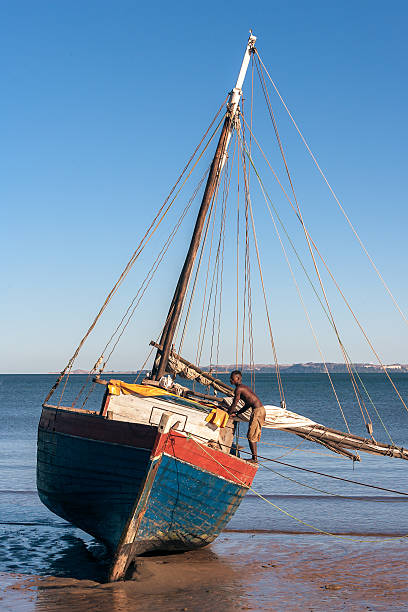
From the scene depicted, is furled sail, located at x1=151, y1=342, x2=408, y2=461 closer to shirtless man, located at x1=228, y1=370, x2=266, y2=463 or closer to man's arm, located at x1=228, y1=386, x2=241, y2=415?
shirtless man, located at x1=228, y1=370, x2=266, y2=463

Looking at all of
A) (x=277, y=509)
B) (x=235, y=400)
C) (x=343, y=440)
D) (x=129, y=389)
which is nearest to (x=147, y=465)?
(x=129, y=389)

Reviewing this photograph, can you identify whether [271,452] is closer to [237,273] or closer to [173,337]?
[237,273]

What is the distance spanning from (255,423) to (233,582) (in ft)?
10.5

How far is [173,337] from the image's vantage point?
1612cm

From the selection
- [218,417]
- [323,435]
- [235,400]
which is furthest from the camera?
[323,435]

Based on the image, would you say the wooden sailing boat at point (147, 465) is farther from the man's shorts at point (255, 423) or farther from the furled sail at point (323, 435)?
the man's shorts at point (255, 423)

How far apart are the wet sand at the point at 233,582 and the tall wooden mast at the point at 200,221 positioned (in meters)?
4.77

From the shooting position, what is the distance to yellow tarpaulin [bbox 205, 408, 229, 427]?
42.6 ft

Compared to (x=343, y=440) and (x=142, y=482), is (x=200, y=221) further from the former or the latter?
(x=142, y=482)

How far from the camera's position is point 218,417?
1306 centimetres

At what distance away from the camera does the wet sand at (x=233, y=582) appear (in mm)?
10531

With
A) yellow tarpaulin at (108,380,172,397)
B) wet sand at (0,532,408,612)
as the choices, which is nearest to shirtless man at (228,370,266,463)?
yellow tarpaulin at (108,380,172,397)

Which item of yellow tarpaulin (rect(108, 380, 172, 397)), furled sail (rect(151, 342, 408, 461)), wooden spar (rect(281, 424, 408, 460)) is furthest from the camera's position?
wooden spar (rect(281, 424, 408, 460))

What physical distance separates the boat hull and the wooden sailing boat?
0.07 ft
